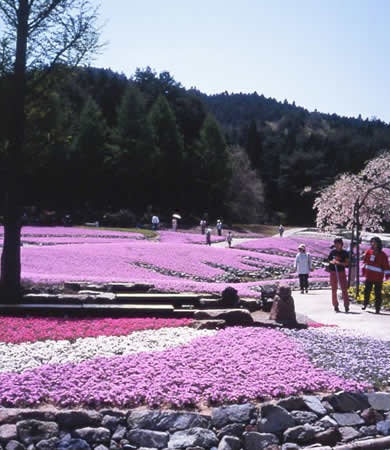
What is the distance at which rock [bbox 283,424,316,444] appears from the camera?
6.02m

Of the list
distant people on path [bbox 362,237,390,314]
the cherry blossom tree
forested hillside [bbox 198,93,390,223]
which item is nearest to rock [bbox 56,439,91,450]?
distant people on path [bbox 362,237,390,314]

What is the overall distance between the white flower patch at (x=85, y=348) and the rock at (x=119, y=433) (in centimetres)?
207

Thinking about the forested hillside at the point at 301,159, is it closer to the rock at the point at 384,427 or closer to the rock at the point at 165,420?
the rock at the point at 384,427

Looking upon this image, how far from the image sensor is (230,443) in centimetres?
572

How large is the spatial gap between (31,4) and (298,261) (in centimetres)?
1348

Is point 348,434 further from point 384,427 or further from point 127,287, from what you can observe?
point 127,287

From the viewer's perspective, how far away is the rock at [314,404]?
648 centimetres

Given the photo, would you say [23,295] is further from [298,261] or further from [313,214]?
[313,214]

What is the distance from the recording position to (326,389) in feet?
23.5

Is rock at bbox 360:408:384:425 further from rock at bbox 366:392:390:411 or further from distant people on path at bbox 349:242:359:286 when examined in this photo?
distant people on path at bbox 349:242:359:286

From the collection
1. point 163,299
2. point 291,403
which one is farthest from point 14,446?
point 163,299

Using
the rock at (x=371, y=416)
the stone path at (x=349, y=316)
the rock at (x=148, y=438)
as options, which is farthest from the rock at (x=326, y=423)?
the stone path at (x=349, y=316)

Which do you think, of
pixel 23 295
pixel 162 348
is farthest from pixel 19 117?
pixel 162 348

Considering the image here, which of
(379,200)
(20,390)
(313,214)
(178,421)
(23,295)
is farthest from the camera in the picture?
(313,214)
